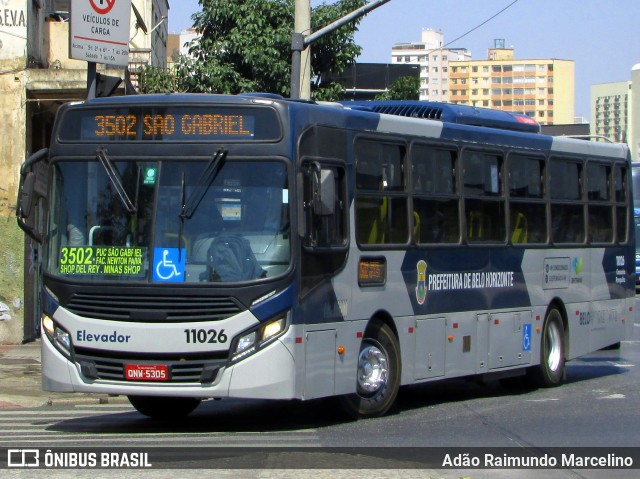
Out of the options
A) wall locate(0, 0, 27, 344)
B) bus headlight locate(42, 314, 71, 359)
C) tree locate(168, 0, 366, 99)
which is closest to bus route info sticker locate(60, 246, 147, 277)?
bus headlight locate(42, 314, 71, 359)

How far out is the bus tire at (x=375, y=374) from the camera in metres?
11.3

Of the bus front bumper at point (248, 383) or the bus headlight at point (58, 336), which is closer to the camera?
the bus front bumper at point (248, 383)

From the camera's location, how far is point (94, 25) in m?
14.7

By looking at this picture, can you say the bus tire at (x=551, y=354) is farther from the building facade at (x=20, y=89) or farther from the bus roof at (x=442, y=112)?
the building facade at (x=20, y=89)

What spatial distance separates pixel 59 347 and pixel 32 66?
10.6m

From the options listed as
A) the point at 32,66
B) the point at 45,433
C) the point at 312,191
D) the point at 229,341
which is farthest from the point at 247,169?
the point at 32,66

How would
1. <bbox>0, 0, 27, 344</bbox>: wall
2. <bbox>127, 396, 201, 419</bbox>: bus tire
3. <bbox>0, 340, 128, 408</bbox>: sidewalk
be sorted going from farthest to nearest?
<bbox>0, 0, 27, 344</bbox>: wall
<bbox>0, 340, 128, 408</bbox>: sidewalk
<bbox>127, 396, 201, 419</bbox>: bus tire

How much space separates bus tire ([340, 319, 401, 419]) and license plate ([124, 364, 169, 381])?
1897 millimetres

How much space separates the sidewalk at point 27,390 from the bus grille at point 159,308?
3.71 meters

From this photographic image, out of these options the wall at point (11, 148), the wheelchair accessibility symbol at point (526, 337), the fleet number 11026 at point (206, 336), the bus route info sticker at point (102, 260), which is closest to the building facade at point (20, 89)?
the wall at point (11, 148)

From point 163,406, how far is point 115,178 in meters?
2.56

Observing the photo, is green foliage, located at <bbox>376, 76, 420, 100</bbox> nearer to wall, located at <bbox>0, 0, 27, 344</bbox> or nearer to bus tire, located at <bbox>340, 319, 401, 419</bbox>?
wall, located at <bbox>0, 0, 27, 344</bbox>

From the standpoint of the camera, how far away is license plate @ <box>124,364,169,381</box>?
10047 millimetres

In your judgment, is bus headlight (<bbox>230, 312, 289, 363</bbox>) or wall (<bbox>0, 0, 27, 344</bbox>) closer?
bus headlight (<bbox>230, 312, 289, 363</bbox>)
